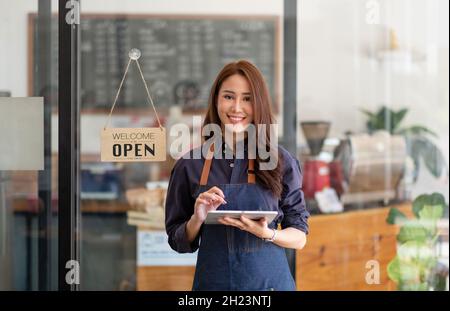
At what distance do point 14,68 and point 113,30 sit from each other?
92 centimetres

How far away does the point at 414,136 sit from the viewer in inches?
167

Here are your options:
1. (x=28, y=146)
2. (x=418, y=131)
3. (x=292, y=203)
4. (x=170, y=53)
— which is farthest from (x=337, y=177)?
(x=28, y=146)

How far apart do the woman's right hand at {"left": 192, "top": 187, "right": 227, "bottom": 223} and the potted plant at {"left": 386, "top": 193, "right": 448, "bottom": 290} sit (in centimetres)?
132

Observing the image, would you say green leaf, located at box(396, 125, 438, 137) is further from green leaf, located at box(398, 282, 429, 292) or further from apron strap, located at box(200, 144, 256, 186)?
apron strap, located at box(200, 144, 256, 186)

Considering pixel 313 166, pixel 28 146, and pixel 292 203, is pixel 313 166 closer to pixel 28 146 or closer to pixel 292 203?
pixel 292 203

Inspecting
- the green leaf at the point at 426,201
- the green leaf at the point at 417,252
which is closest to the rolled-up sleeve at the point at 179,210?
the green leaf at the point at 417,252

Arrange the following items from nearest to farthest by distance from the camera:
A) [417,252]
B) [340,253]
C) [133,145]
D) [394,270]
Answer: [133,145] → [394,270] → [417,252] → [340,253]

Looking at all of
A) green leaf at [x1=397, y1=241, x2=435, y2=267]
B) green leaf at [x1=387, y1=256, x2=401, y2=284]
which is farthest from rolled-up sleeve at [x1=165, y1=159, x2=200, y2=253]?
green leaf at [x1=397, y1=241, x2=435, y2=267]

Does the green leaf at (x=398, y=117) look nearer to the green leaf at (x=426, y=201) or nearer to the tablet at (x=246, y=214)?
the green leaf at (x=426, y=201)

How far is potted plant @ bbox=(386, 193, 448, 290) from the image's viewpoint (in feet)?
12.6

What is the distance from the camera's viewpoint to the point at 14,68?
11.2 ft

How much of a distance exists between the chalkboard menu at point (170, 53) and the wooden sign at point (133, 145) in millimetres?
698

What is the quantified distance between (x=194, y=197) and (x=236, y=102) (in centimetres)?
35

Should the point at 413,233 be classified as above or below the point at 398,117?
below
